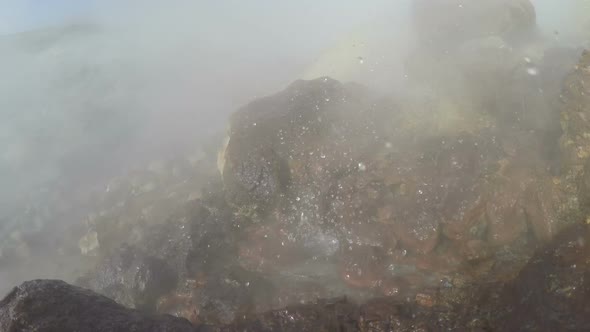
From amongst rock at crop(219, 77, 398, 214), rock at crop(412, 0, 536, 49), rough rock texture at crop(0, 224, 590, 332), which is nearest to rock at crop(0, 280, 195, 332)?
rough rock texture at crop(0, 224, 590, 332)

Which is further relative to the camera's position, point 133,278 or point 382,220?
point 133,278

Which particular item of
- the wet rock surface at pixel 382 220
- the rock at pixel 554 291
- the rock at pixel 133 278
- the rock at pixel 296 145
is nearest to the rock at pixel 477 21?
the wet rock surface at pixel 382 220

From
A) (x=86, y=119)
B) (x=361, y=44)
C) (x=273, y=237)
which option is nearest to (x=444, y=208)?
(x=273, y=237)

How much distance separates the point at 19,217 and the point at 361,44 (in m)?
13.7

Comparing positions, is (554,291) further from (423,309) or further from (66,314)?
(66,314)

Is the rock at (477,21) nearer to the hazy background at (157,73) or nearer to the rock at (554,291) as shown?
the hazy background at (157,73)

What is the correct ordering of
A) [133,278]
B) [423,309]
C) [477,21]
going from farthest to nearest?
[477,21] → [133,278] → [423,309]

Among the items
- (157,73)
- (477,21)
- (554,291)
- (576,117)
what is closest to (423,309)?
(554,291)

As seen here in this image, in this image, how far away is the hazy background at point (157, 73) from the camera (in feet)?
48.9

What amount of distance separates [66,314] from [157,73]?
2103 centimetres

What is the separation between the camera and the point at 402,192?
700cm

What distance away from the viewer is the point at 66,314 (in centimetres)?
442

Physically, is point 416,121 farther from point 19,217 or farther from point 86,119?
point 86,119

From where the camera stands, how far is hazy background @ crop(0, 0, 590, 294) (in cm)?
1491
